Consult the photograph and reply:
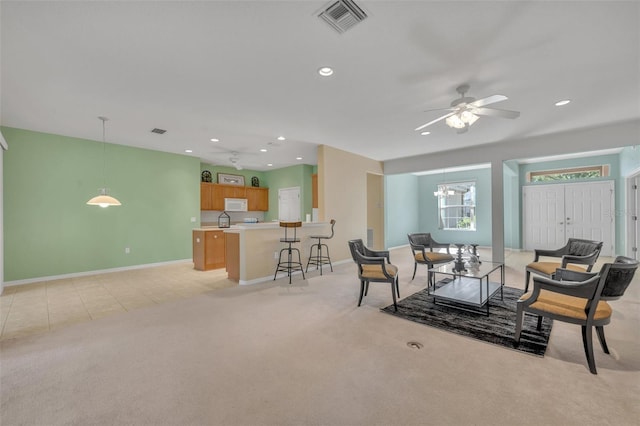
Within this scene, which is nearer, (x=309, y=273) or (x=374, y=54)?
(x=374, y=54)

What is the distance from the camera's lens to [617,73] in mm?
2900

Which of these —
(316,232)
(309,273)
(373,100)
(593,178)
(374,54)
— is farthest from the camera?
(593,178)

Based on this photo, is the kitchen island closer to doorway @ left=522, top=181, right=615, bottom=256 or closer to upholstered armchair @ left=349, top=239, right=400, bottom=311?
upholstered armchair @ left=349, top=239, right=400, bottom=311

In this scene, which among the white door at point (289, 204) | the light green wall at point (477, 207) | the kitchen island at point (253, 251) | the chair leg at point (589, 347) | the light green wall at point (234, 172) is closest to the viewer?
the chair leg at point (589, 347)

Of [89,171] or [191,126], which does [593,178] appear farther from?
[89,171]

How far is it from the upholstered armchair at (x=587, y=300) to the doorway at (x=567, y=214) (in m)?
6.47

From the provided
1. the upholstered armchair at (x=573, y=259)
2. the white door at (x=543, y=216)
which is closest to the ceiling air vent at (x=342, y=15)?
the upholstered armchair at (x=573, y=259)

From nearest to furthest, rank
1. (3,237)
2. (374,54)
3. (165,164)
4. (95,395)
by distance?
(95,395) < (374,54) < (3,237) < (165,164)

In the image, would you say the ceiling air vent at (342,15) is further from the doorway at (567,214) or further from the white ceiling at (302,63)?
the doorway at (567,214)

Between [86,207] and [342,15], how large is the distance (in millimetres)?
6156

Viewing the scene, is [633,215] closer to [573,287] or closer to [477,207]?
[477,207]

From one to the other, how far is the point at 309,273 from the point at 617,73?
16.7 feet

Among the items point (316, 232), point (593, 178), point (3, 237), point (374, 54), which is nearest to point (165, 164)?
point (3, 237)

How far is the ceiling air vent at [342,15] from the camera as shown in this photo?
192 cm
